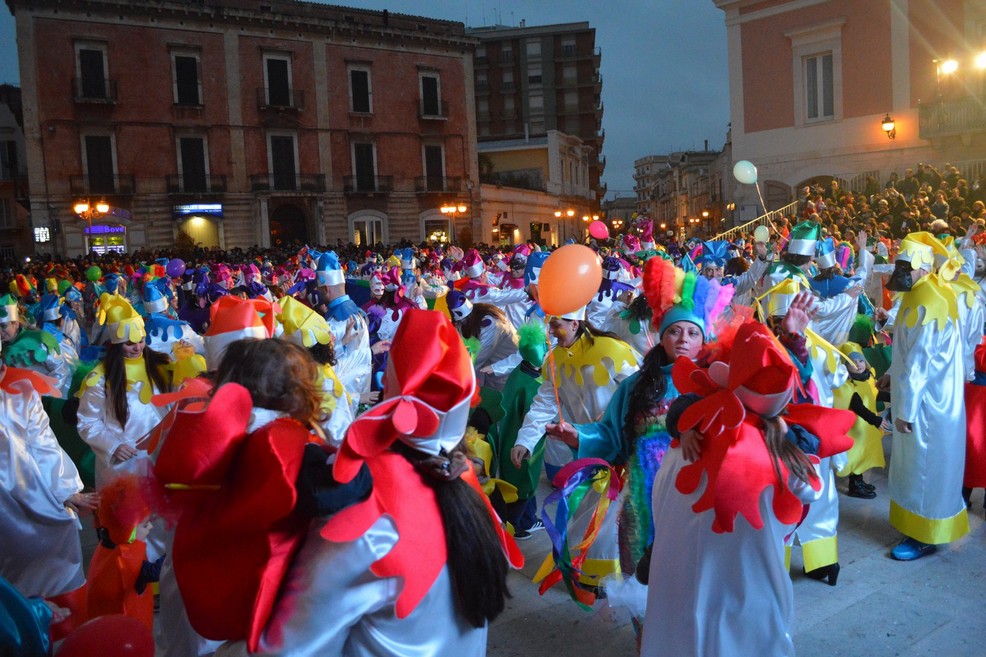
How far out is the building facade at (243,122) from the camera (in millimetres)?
34375

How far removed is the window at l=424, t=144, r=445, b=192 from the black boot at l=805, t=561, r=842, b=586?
3853cm

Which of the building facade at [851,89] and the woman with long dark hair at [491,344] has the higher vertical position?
the building facade at [851,89]

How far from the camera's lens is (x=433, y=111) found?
43.0m

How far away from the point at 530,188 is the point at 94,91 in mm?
25687

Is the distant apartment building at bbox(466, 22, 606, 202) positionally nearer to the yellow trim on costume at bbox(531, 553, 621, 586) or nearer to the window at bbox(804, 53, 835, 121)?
the window at bbox(804, 53, 835, 121)

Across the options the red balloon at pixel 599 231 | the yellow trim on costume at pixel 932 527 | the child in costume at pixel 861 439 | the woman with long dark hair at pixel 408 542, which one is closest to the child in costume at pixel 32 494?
the woman with long dark hair at pixel 408 542

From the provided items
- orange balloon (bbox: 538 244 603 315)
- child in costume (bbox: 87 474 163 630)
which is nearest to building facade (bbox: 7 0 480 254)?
child in costume (bbox: 87 474 163 630)

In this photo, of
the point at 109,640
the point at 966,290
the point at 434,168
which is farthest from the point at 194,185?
the point at 109,640

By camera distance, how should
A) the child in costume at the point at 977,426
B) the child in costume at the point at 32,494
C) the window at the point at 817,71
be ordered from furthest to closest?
1. the window at the point at 817,71
2. the child in costume at the point at 977,426
3. the child in costume at the point at 32,494

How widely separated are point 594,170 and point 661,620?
236 feet

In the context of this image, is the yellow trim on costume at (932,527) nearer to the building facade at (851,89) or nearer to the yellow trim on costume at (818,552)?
the yellow trim on costume at (818,552)

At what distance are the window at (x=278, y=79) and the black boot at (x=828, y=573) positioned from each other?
37.8 meters

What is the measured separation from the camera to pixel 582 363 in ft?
15.3

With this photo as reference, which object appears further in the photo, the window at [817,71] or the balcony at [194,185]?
the balcony at [194,185]
